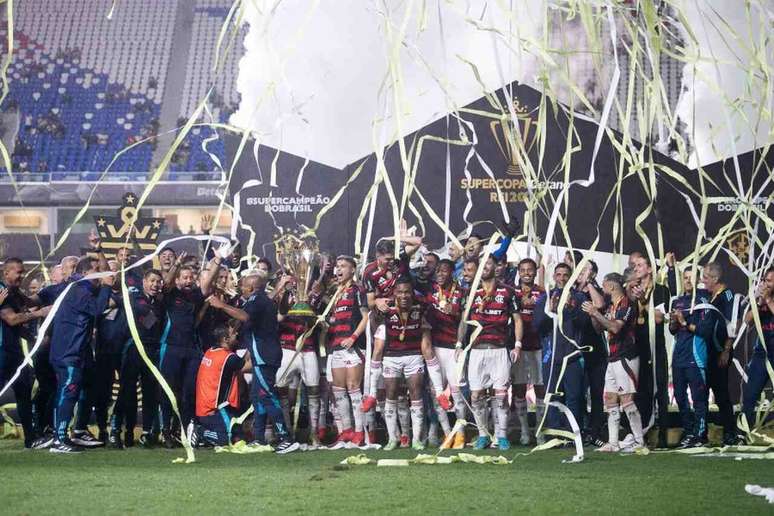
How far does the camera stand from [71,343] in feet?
22.6

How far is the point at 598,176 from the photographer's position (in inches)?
382

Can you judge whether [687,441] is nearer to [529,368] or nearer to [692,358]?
[692,358]

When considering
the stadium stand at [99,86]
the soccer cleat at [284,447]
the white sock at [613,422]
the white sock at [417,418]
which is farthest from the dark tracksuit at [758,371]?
the stadium stand at [99,86]

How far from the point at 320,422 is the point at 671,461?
2.41 metres

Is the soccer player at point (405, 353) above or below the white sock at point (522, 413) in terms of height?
above

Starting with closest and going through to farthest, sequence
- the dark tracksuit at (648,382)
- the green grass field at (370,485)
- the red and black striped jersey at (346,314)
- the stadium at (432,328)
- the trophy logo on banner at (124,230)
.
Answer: the stadium at (432,328) < the green grass field at (370,485) < the dark tracksuit at (648,382) < the red and black striped jersey at (346,314) < the trophy logo on banner at (124,230)

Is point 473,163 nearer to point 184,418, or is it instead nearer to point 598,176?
point 598,176

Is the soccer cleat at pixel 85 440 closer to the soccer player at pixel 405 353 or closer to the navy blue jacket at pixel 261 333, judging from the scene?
the navy blue jacket at pixel 261 333

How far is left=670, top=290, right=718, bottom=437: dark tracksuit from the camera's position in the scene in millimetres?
7215

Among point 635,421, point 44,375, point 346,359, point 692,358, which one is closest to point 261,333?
point 346,359

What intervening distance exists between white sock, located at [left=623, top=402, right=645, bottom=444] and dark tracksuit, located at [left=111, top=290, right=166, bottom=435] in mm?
2950

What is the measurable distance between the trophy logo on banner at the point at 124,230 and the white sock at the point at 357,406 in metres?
3.40

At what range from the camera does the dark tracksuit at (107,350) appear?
7.27 meters

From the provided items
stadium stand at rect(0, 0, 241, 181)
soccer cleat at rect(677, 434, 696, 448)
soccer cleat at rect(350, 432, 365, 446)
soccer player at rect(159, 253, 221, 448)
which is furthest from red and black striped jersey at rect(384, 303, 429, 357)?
stadium stand at rect(0, 0, 241, 181)
